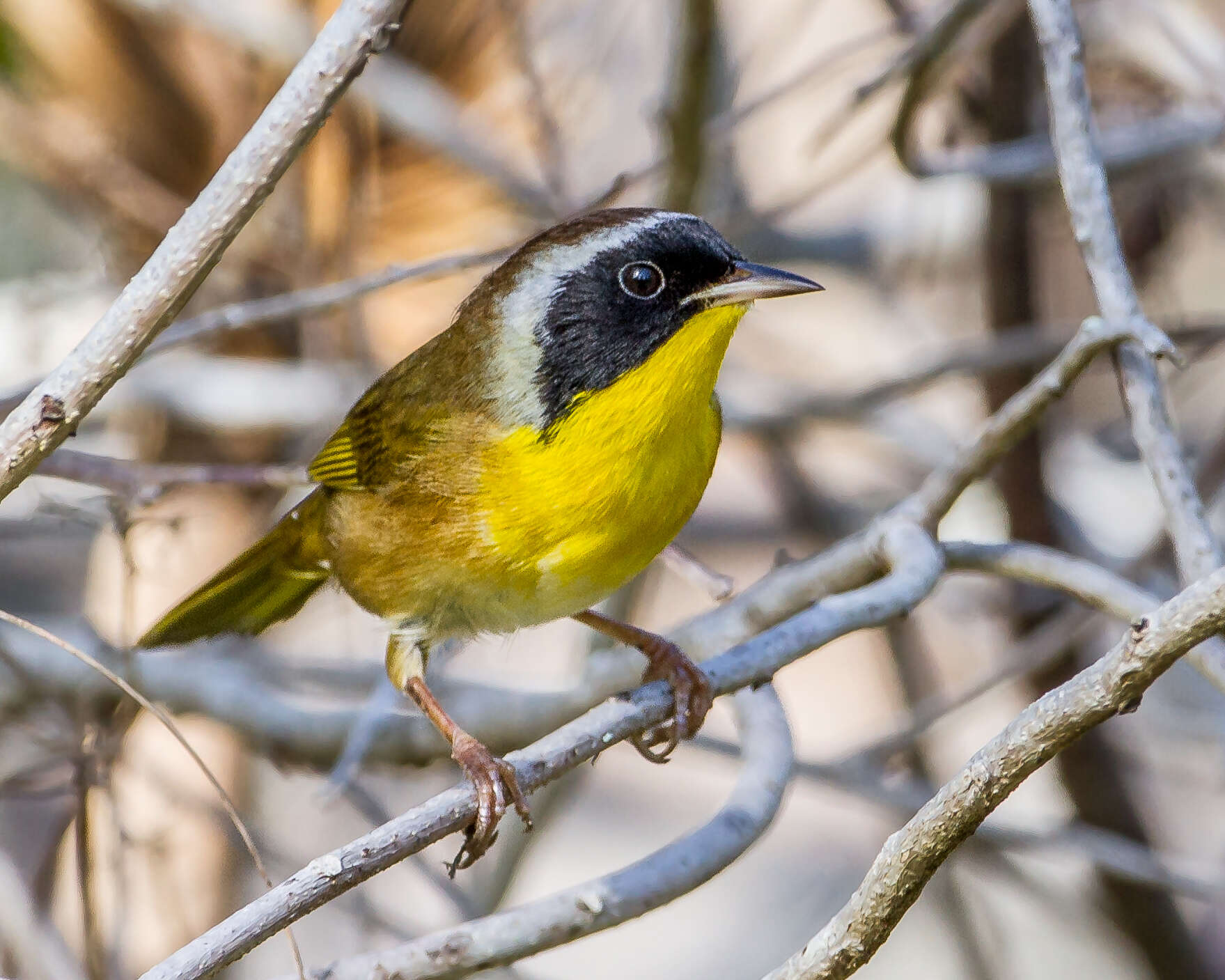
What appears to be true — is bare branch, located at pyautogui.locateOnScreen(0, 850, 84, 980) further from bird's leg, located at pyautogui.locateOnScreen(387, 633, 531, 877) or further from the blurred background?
bird's leg, located at pyautogui.locateOnScreen(387, 633, 531, 877)

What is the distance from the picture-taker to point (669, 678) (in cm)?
329

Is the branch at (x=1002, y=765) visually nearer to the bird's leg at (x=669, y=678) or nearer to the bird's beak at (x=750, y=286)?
the bird's leg at (x=669, y=678)

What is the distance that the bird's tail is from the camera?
388 cm

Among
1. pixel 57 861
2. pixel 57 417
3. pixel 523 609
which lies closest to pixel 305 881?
pixel 57 417

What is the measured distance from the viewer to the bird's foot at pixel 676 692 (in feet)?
10.2

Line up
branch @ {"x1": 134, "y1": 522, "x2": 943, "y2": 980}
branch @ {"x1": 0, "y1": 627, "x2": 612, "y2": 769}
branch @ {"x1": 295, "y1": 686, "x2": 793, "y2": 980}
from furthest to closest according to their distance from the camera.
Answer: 1. branch @ {"x1": 0, "y1": 627, "x2": 612, "y2": 769}
2. branch @ {"x1": 295, "y1": 686, "x2": 793, "y2": 980}
3. branch @ {"x1": 134, "y1": 522, "x2": 943, "y2": 980}

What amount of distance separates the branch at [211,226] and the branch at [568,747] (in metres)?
0.76

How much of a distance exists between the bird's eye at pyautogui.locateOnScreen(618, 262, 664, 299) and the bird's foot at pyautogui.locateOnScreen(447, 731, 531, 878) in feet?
3.42

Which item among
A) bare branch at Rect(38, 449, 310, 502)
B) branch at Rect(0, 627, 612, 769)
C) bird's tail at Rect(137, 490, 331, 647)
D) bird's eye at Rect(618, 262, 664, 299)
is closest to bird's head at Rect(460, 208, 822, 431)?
bird's eye at Rect(618, 262, 664, 299)

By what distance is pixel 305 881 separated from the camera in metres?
2.02

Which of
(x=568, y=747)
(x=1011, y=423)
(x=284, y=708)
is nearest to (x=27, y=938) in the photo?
(x=284, y=708)

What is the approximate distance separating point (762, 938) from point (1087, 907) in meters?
1.53

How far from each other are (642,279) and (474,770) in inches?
43.9

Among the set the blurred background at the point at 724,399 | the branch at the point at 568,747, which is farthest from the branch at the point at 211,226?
the blurred background at the point at 724,399
